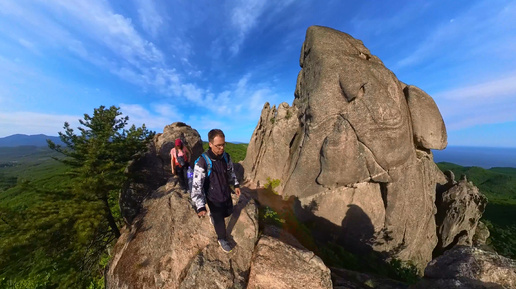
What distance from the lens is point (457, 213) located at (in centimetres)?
2044

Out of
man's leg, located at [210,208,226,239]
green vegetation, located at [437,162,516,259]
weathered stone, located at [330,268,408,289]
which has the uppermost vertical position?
man's leg, located at [210,208,226,239]

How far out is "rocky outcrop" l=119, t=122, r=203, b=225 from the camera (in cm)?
1543

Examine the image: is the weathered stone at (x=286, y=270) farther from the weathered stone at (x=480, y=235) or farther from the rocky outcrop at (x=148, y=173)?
the weathered stone at (x=480, y=235)

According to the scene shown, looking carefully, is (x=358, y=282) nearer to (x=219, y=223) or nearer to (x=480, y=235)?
(x=219, y=223)

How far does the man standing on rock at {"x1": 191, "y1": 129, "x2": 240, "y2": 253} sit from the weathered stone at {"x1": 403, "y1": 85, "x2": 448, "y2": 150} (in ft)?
68.5

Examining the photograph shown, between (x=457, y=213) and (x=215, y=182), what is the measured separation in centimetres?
2611

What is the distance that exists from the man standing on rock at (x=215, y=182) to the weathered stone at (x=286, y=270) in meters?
1.52

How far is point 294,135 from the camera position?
2377cm

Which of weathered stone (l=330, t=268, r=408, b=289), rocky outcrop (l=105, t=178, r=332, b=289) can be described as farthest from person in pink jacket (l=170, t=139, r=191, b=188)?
weathered stone (l=330, t=268, r=408, b=289)

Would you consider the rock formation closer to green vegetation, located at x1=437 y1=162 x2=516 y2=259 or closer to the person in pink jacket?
the person in pink jacket

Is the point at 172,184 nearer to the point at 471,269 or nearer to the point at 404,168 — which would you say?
the point at 471,269

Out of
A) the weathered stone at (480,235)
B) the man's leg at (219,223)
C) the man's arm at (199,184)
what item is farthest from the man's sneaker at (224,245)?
the weathered stone at (480,235)

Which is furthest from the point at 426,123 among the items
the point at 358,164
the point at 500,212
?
the point at 500,212

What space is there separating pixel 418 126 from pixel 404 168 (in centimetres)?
475
